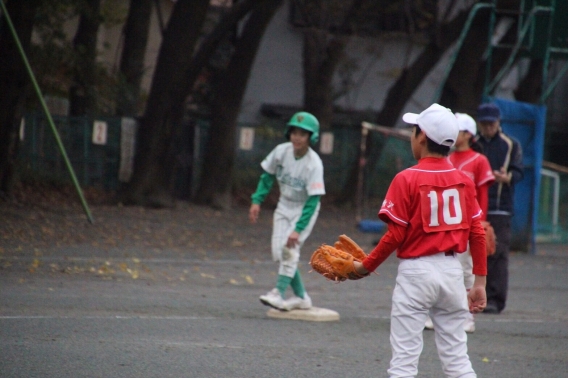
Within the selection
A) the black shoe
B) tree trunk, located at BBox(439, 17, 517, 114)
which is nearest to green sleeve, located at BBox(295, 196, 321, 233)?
the black shoe

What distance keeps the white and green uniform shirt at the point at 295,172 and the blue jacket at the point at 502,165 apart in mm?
1868

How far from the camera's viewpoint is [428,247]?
15.5 ft

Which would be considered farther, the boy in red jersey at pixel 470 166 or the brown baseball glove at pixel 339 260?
the boy in red jersey at pixel 470 166

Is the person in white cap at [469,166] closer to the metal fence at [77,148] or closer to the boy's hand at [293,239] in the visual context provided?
the boy's hand at [293,239]

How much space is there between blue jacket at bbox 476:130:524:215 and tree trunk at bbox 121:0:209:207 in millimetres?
12442

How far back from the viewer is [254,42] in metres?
23.2

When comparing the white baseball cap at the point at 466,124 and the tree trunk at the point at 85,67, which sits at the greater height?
the tree trunk at the point at 85,67

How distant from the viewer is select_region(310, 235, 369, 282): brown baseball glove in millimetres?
4875

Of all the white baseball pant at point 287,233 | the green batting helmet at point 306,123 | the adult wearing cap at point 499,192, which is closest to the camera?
the green batting helmet at point 306,123

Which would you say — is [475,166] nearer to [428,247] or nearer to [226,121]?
[428,247]

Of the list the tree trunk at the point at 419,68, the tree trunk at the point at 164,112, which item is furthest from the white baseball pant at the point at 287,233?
the tree trunk at the point at 419,68

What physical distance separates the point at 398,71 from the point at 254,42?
42.0ft

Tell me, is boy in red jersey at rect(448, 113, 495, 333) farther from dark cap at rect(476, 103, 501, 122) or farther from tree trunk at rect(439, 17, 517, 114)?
tree trunk at rect(439, 17, 517, 114)

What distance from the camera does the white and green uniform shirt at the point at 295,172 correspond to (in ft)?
27.6
